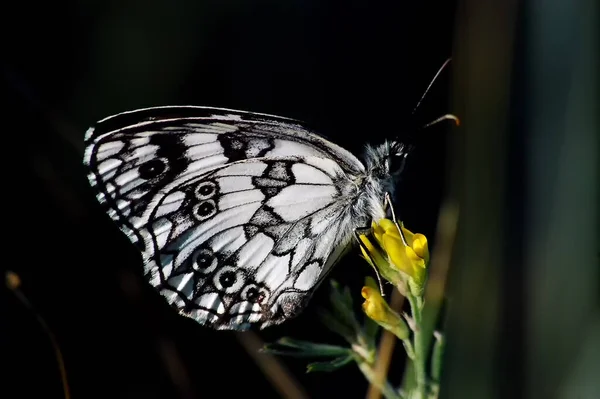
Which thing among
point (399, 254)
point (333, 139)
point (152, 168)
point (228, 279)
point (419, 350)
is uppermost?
point (152, 168)

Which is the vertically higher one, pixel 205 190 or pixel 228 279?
pixel 205 190

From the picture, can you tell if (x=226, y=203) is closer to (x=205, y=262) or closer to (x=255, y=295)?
(x=205, y=262)

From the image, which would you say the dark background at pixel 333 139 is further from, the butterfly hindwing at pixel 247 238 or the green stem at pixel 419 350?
the green stem at pixel 419 350

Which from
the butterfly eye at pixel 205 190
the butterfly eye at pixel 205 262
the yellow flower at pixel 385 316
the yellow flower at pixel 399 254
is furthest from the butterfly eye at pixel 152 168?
the yellow flower at pixel 385 316

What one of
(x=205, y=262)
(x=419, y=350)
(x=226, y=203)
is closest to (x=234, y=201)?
(x=226, y=203)

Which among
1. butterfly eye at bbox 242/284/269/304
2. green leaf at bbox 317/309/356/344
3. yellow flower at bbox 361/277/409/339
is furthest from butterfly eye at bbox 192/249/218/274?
yellow flower at bbox 361/277/409/339

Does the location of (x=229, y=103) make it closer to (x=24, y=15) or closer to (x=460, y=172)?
(x=24, y=15)
